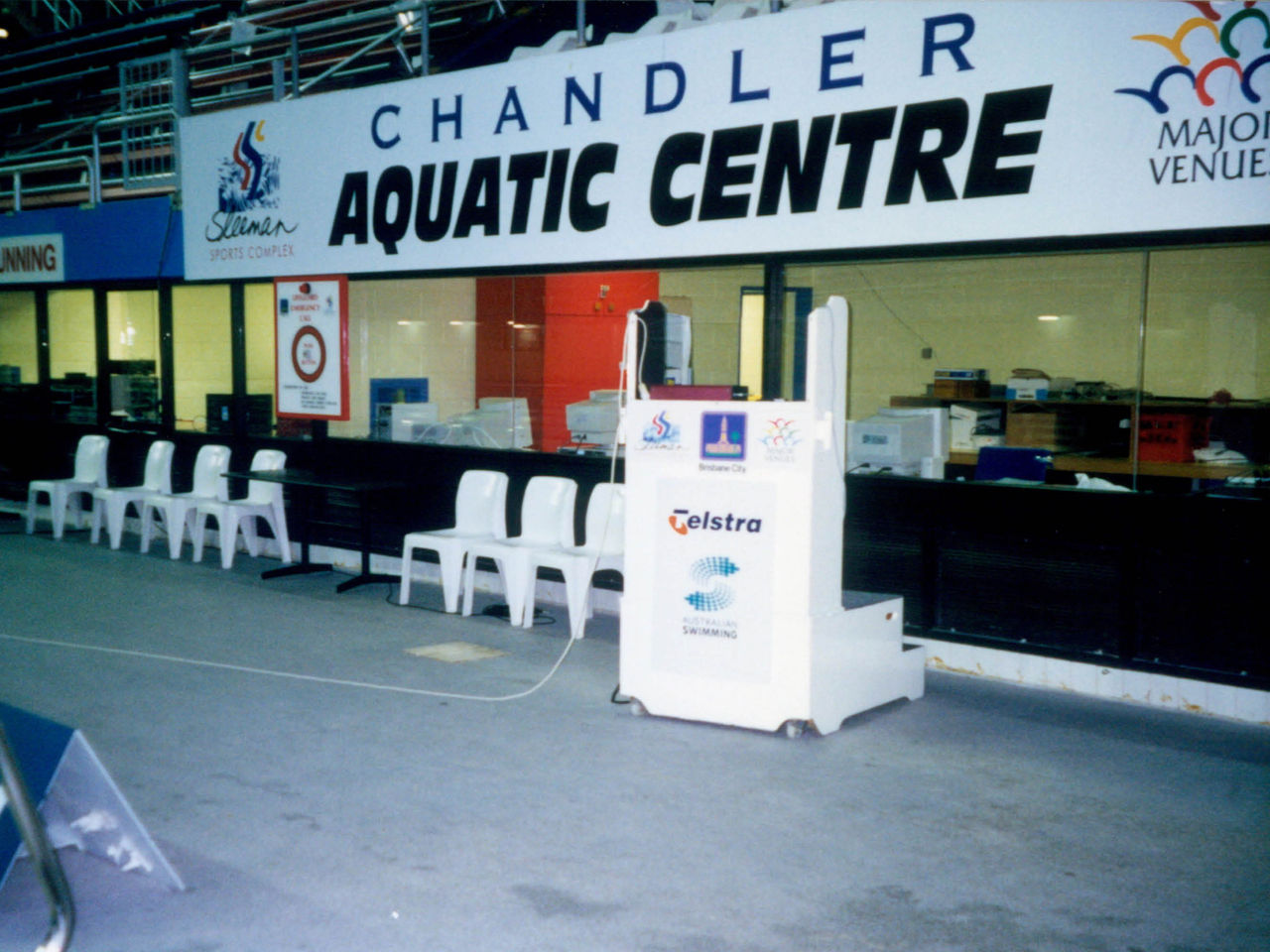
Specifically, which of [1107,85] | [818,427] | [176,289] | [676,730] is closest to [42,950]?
[676,730]

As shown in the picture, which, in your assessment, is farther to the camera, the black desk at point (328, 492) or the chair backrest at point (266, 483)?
the chair backrest at point (266, 483)

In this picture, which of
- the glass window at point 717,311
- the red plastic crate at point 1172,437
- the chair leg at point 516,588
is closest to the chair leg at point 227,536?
the chair leg at point 516,588

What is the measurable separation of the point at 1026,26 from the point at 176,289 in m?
7.44

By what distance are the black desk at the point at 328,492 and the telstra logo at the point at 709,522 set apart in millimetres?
3098

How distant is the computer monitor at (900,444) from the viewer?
6.13 metres

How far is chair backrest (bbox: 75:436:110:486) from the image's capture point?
982 cm

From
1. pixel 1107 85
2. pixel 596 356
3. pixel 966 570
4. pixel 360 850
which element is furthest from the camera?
pixel 596 356

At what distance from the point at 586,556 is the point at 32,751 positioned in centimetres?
362

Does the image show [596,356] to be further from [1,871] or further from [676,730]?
[1,871]

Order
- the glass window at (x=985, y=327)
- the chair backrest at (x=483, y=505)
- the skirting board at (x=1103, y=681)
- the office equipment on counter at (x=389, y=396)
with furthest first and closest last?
the office equipment on counter at (x=389, y=396)
the glass window at (x=985, y=327)
the chair backrest at (x=483, y=505)
the skirting board at (x=1103, y=681)

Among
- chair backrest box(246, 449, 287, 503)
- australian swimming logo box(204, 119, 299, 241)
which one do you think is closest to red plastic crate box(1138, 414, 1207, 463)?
chair backrest box(246, 449, 287, 503)

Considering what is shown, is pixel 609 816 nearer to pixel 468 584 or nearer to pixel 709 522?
pixel 709 522

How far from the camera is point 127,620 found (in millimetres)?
6680

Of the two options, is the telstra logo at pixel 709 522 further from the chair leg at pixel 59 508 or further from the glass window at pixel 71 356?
the glass window at pixel 71 356
